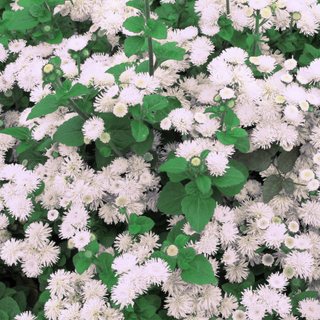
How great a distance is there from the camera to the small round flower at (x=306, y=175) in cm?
144

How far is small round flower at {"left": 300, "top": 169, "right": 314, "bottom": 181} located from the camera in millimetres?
1441

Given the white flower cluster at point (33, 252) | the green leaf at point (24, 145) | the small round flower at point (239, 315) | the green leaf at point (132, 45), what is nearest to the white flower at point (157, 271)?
the small round flower at point (239, 315)

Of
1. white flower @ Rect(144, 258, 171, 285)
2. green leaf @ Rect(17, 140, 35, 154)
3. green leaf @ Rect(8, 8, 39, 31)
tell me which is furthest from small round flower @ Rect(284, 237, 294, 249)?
green leaf @ Rect(8, 8, 39, 31)

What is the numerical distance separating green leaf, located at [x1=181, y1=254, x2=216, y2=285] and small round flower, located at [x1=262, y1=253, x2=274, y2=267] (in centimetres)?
40

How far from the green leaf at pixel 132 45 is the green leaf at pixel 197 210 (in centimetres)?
69

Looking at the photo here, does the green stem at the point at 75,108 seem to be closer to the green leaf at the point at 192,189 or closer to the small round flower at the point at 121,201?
the small round flower at the point at 121,201

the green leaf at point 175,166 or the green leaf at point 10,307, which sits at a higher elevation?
the green leaf at point 175,166

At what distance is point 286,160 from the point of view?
156 centimetres

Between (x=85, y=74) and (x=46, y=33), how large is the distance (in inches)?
23.2

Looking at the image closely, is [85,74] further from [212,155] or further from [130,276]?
[130,276]

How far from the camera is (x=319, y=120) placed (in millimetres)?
1610

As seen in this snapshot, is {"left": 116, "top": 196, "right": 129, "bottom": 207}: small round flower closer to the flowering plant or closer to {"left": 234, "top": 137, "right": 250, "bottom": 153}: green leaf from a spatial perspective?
the flowering plant

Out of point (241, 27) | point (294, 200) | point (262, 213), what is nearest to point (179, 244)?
point (262, 213)

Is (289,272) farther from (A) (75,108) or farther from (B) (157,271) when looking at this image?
(A) (75,108)
